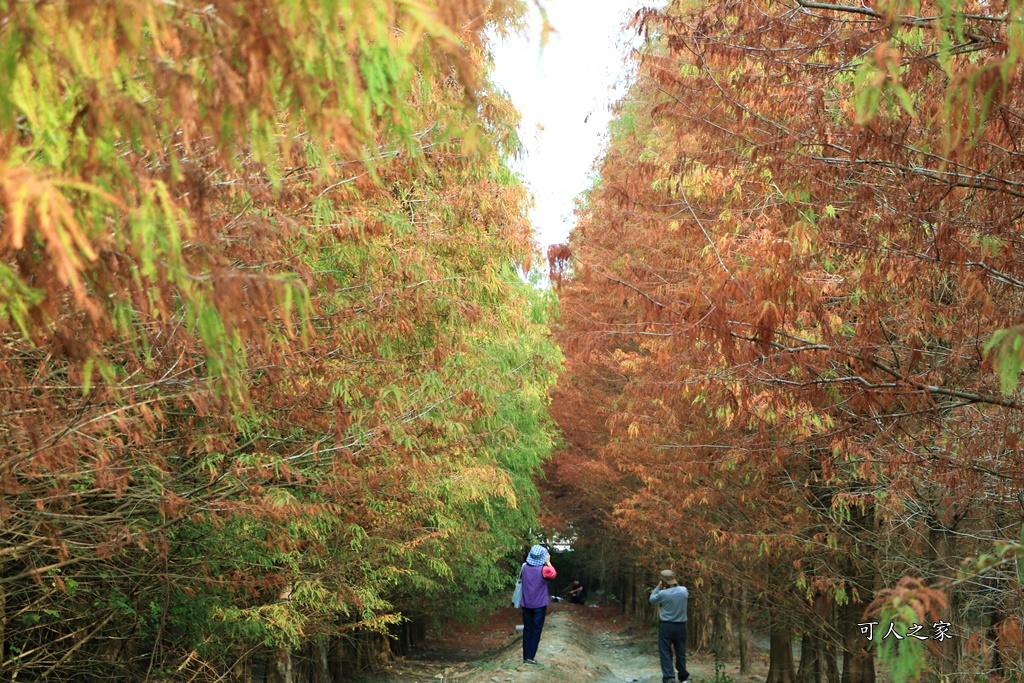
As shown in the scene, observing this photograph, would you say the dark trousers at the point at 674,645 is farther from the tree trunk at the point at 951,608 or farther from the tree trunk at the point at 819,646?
the tree trunk at the point at 951,608

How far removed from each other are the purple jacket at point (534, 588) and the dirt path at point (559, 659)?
42.6 inches

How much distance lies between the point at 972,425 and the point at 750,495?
5476mm

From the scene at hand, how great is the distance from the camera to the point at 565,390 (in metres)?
21.8

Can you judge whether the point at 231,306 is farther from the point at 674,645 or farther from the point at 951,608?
the point at 674,645

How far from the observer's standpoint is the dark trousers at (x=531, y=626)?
1602 cm

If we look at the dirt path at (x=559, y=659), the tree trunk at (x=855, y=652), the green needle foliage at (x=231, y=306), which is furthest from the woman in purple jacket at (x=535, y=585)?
the tree trunk at (x=855, y=652)

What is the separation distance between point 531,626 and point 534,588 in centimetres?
98

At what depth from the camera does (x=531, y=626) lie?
16.3 m

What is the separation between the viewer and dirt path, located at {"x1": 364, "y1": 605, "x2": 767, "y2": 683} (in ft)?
54.0

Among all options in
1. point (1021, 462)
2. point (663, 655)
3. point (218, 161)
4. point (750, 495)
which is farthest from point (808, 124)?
point (663, 655)

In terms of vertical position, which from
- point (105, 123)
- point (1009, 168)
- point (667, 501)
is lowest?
point (667, 501)

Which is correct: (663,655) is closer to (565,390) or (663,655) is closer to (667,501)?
(667,501)

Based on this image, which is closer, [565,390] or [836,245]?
[836,245]

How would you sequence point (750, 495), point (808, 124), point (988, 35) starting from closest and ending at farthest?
point (988, 35) → point (808, 124) → point (750, 495)
